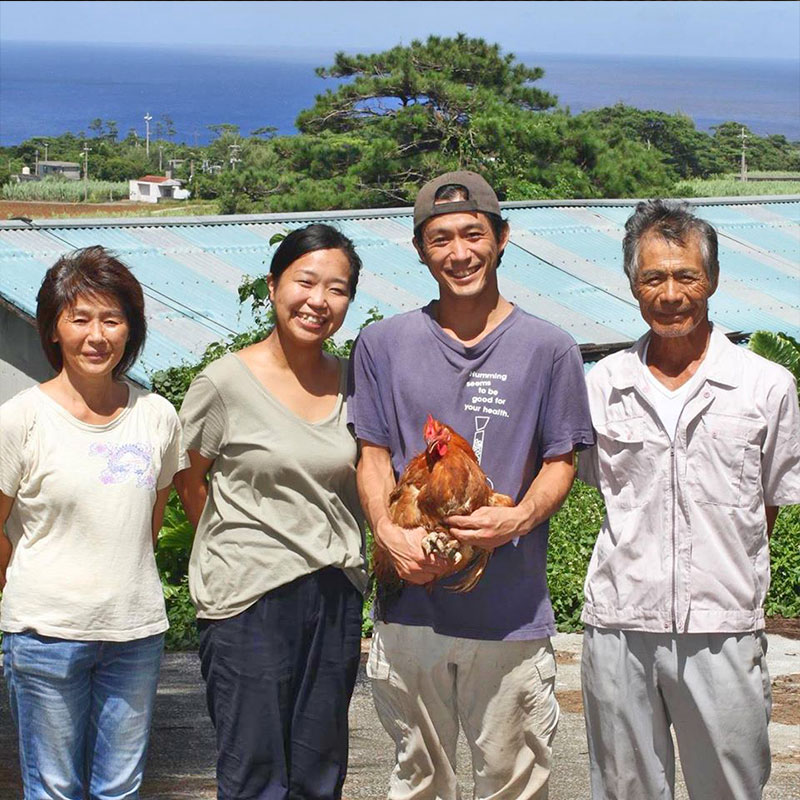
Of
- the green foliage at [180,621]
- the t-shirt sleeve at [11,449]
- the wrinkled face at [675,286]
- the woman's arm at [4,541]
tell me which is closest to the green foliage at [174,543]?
the green foliage at [180,621]

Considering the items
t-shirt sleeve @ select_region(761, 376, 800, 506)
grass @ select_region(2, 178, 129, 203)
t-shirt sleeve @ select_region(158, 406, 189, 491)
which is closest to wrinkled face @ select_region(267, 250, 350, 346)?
t-shirt sleeve @ select_region(158, 406, 189, 491)

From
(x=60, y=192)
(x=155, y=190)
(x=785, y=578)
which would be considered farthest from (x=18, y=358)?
(x=155, y=190)

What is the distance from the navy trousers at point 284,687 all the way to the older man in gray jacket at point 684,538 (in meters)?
0.78

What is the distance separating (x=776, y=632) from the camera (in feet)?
32.2

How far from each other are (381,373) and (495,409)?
375mm

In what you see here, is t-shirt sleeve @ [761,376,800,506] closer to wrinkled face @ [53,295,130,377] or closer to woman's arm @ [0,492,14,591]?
wrinkled face @ [53,295,130,377]

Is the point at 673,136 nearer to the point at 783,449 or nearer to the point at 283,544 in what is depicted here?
the point at 783,449

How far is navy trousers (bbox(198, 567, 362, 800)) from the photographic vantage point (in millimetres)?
4113

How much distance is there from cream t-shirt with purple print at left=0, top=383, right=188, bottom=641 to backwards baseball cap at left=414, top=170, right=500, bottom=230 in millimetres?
1112

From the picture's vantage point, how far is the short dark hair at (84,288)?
4.07m

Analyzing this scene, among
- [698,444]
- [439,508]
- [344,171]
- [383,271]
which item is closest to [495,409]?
[439,508]

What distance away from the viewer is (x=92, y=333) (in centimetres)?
404

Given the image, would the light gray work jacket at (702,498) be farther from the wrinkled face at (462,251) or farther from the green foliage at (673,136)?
the green foliage at (673,136)

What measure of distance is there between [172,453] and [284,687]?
2.59 feet
